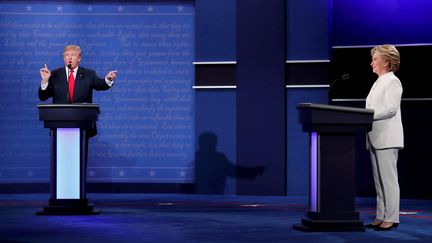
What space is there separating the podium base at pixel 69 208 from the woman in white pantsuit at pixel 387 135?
2.61 metres

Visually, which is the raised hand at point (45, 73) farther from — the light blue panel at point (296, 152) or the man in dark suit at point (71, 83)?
the light blue panel at point (296, 152)

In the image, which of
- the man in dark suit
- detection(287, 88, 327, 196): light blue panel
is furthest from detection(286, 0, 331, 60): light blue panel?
the man in dark suit

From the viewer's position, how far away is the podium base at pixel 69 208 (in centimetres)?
704

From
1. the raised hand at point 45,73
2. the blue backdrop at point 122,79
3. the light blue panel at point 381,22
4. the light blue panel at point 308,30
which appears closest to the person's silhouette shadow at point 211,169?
the blue backdrop at point 122,79

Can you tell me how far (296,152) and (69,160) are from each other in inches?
123

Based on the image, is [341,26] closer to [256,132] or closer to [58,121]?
[256,132]

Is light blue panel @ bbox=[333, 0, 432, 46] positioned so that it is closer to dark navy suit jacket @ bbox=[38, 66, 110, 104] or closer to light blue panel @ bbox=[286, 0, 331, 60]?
Answer: light blue panel @ bbox=[286, 0, 331, 60]

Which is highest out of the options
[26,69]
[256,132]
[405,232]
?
[26,69]

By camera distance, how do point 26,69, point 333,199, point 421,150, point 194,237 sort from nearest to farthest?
point 194,237
point 333,199
point 421,150
point 26,69

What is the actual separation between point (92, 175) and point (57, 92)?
7.59 ft

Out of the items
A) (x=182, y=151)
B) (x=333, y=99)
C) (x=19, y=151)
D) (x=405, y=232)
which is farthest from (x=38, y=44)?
(x=405, y=232)

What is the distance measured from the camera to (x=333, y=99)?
9.10m

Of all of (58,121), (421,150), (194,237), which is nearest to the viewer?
(194,237)

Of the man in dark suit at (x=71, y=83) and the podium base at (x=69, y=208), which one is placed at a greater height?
the man in dark suit at (x=71, y=83)
